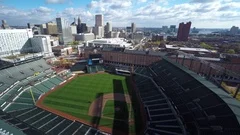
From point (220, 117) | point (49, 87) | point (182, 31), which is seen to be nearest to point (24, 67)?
point (49, 87)

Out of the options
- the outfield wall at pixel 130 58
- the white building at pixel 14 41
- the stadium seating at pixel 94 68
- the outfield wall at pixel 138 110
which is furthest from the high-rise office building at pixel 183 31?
the white building at pixel 14 41

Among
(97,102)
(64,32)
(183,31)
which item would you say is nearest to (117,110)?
(97,102)

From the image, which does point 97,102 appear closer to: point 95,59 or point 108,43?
point 95,59

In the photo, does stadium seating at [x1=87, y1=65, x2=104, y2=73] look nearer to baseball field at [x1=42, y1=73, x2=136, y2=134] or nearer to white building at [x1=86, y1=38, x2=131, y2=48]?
baseball field at [x1=42, y1=73, x2=136, y2=134]

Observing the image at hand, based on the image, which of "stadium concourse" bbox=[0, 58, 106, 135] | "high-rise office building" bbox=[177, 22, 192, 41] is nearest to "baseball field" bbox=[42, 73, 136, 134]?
"stadium concourse" bbox=[0, 58, 106, 135]

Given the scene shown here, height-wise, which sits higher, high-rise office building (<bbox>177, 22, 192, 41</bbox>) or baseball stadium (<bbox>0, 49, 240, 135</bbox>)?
high-rise office building (<bbox>177, 22, 192, 41</bbox>)

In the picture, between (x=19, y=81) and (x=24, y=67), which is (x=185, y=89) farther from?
(x=24, y=67)
